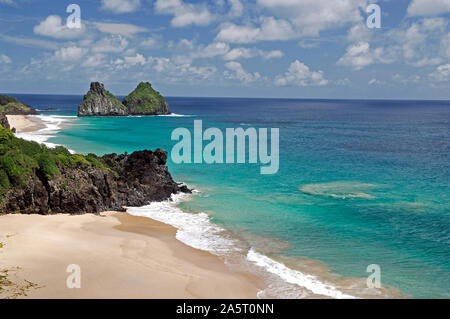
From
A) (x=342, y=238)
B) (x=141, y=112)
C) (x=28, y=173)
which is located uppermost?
(x=141, y=112)

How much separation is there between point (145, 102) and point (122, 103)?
9.18m

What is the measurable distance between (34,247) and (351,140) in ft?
223

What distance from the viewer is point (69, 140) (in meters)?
69.4

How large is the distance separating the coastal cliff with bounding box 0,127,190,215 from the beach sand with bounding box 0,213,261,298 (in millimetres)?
1258

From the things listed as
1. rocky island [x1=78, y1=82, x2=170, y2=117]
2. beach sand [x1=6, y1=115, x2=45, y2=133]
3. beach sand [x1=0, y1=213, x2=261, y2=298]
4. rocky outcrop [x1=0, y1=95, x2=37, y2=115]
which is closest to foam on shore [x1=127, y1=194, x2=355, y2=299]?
beach sand [x1=0, y1=213, x2=261, y2=298]

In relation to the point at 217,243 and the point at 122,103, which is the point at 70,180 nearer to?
the point at 217,243

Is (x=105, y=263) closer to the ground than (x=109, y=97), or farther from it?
closer to the ground

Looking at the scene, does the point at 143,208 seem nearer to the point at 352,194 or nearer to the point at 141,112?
the point at 352,194

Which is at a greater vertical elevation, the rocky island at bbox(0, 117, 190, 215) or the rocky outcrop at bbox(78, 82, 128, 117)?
the rocky outcrop at bbox(78, 82, 128, 117)

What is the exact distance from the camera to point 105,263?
58.9 feet

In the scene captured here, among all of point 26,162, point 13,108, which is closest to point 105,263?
point 26,162

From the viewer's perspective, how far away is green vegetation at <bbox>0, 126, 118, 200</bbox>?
77.5 feet

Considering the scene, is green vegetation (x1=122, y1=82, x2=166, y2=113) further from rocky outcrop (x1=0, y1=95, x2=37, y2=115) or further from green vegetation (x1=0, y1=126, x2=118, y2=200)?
green vegetation (x1=0, y1=126, x2=118, y2=200)
